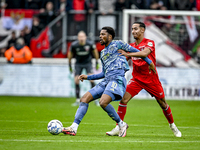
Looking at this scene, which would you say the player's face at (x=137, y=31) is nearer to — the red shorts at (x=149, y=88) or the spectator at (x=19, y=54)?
the red shorts at (x=149, y=88)

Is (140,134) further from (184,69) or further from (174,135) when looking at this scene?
(184,69)

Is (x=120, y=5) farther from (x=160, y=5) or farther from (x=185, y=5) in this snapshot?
(x=185, y=5)

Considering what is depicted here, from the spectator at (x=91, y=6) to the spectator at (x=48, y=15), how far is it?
1.67 m

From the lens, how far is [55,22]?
61.7ft

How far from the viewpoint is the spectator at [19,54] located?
1720cm

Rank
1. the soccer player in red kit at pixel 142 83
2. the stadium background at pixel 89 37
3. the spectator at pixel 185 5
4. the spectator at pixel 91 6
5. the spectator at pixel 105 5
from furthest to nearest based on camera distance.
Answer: the spectator at pixel 105 5 < the spectator at pixel 185 5 < the spectator at pixel 91 6 < the stadium background at pixel 89 37 < the soccer player in red kit at pixel 142 83

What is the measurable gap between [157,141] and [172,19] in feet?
39.4

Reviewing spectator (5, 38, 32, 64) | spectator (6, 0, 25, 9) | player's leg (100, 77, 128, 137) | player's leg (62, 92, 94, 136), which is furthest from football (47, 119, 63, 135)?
spectator (6, 0, 25, 9)

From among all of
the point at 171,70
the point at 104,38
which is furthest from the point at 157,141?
the point at 171,70

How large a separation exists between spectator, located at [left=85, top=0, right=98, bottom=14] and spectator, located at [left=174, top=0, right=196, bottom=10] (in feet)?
13.2

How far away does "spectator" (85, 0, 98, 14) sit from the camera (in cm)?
1823

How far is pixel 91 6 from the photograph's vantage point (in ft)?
61.3

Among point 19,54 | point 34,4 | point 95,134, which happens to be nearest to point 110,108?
point 95,134

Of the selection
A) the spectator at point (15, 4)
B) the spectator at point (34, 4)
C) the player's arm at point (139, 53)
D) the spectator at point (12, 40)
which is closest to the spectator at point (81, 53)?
the spectator at point (12, 40)
